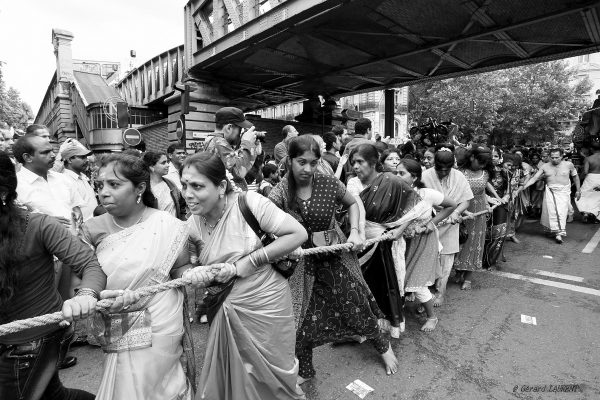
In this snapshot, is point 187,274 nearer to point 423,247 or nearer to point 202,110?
point 423,247

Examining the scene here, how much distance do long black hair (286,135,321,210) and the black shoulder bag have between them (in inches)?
19.1

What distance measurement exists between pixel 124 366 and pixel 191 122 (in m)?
10.7

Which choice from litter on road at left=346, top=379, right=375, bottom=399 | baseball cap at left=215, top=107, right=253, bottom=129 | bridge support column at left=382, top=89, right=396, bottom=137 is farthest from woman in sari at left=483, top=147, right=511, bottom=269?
bridge support column at left=382, top=89, right=396, bottom=137

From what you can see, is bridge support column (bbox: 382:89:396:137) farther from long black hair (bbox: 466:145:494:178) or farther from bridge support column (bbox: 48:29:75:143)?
bridge support column (bbox: 48:29:75:143)

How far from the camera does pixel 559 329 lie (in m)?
3.46

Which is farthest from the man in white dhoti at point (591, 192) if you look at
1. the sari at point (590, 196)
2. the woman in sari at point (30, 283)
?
the woman in sari at point (30, 283)

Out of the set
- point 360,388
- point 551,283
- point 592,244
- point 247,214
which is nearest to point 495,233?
point 551,283

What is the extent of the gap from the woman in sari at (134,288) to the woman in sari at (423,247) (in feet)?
7.25

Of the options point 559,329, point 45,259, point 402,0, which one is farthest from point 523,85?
point 45,259

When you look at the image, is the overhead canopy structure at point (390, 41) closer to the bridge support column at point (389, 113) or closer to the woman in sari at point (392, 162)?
the bridge support column at point (389, 113)

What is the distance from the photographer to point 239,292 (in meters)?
1.86

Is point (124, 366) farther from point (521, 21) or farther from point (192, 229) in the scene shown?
point (521, 21)

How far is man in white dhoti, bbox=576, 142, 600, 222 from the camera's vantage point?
793 centimetres

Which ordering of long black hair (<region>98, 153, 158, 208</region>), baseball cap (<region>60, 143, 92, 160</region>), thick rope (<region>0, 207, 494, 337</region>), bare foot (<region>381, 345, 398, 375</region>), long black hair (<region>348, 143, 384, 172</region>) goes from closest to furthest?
thick rope (<region>0, 207, 494, 337</region>) → long black hair (<region>98, 153, 158, 208</region>) → bare foot (<region>381, 345, 398, 375</region>) → long black hair (<region>348, 143, 384, 172</region>) → baseball cap (<region>60, 143, 92, 160</region>)
